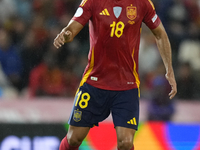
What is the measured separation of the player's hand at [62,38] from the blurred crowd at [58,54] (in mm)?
2903

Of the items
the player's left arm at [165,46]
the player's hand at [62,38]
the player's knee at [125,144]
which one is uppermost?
the player's hand at [62,38]

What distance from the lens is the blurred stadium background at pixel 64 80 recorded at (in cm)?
496

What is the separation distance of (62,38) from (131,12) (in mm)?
730

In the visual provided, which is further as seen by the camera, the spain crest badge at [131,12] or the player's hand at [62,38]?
the spain crest badge at [131,12]

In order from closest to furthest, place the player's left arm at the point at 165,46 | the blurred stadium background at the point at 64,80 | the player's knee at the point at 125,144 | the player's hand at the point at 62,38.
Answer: the player's hand at the point at 62,38 → the player's knee at the point at 125,144 → the player's left arm at the point at 165,46 → the blurred stadium background at the point at 64,80

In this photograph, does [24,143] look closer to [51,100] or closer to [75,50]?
[51,100]

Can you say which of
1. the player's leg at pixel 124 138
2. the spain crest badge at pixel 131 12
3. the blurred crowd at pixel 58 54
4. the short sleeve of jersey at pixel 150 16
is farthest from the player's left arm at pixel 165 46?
the blurred crowd at pixel 58 54

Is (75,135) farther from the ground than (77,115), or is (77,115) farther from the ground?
(77,115)

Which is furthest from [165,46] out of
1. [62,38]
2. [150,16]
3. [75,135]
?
[75,135]

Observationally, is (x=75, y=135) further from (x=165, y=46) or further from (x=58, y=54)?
(x=58, y=54)

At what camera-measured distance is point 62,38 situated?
10.4 feet

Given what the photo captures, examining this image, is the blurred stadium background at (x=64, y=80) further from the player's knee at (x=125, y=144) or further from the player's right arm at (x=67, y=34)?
the player's right arm at (x=67, y=34)

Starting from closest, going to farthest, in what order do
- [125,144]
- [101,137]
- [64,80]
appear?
[125,144], [101,137], [64,80]

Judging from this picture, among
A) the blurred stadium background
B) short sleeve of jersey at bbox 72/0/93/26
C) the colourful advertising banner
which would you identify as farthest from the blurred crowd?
short sleeve of jersey at bbox 72/0/93/26
